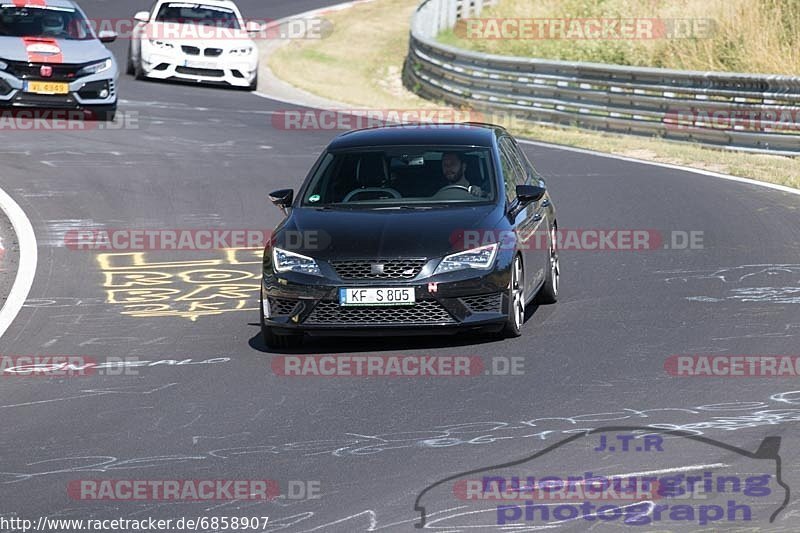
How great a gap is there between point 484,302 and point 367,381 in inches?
47.5

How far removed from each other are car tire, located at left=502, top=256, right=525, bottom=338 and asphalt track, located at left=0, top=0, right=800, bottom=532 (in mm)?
134

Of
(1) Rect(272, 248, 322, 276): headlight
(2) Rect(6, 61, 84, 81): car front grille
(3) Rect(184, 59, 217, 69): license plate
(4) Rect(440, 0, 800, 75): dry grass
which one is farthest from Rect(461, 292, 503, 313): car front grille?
(3) Rect(184, 59, 217, 69): license plate

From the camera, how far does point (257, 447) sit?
805cm

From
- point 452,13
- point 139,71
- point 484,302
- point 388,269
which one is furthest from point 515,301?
point 452,13

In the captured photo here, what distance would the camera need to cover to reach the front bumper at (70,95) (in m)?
22.1

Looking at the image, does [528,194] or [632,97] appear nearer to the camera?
[528,194]

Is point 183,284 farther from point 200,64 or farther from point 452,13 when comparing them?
point 452,13

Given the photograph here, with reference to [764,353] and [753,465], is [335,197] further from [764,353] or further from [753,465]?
[753,465]

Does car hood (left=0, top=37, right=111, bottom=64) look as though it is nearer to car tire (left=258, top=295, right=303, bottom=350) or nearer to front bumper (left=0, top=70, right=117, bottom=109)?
front bumper (left=0, top=70, right=117, bottom=109)

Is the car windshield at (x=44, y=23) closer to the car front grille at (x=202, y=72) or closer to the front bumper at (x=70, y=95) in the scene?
the front bumper at (x=70, y=95)

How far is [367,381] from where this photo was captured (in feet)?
31.8

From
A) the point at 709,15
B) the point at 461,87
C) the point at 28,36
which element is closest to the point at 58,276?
the point at 28,36

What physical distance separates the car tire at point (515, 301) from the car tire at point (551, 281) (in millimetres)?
1116

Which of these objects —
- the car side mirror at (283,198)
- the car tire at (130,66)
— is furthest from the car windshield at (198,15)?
the car side mirror at (283,198)
